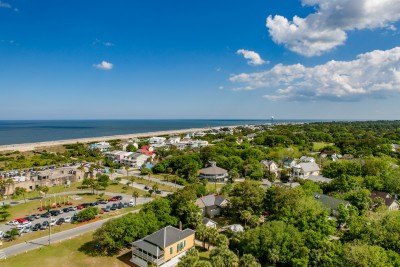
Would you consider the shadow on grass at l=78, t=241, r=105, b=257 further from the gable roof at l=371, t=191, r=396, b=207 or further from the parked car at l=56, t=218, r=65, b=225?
the gable roof at l=371, t=191, r=396, b=207

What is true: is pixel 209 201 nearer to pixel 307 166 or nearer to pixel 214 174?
pixel 214 174

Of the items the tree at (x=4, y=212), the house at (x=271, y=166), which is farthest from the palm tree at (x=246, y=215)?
the house at (x=271, y=166)

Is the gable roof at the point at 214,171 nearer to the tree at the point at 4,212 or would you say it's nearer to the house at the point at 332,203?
the house at the point at 332,203

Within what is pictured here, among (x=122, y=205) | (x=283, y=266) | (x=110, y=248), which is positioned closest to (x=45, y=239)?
(x=110, y=248)

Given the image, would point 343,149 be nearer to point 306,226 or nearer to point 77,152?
point 306,226

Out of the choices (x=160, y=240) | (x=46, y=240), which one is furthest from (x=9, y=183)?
(x=160, y=240)

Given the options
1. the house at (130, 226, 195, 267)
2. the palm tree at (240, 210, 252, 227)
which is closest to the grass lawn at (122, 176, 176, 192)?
the palm tree at (240, 210, 252, 227)
